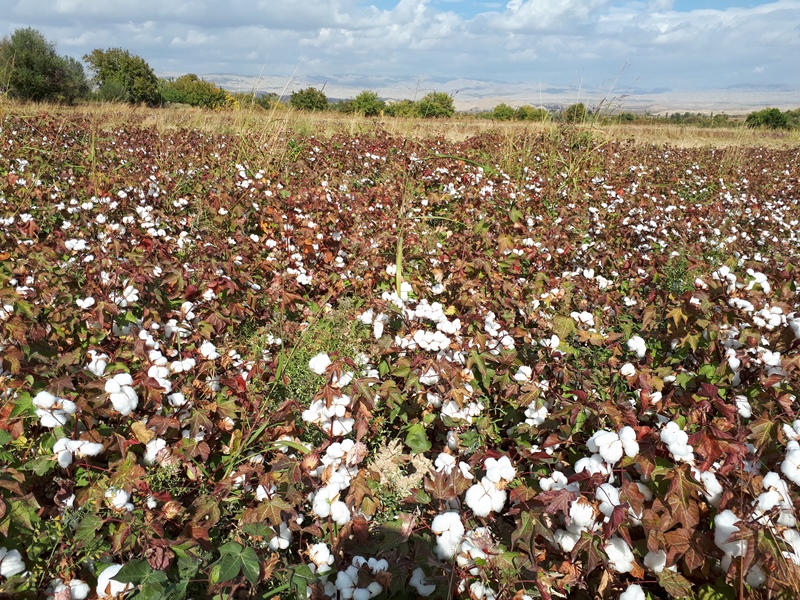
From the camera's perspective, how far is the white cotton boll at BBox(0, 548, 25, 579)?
1.38m

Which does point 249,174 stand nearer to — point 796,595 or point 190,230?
point 190,230

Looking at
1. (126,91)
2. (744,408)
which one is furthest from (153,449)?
(126,91)

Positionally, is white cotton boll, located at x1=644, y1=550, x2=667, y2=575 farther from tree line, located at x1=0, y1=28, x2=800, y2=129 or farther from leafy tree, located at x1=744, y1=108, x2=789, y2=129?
leafy tree, located at x1=744, y1=108, x2=789, y2=129

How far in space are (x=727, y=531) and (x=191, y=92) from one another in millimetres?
42396

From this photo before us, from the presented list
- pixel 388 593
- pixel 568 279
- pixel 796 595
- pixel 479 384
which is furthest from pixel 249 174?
pixel 796 595

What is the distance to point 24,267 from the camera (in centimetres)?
296

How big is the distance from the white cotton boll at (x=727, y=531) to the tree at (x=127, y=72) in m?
36.9

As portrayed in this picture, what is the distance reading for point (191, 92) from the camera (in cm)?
3725

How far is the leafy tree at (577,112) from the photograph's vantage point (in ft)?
31.0

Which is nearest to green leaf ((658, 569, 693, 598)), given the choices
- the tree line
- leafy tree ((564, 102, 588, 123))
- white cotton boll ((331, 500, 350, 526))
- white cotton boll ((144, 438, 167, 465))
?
white cotton boll ((331, 500, 350, 526))

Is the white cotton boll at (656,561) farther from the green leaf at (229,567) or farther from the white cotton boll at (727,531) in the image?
the green leaf at (229,567)

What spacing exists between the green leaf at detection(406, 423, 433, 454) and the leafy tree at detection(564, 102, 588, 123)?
8.51 metres

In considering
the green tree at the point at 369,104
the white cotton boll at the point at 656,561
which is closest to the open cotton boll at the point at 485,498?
the white cotton boll at the point at 656,561

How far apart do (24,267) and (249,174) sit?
3.20 meters
